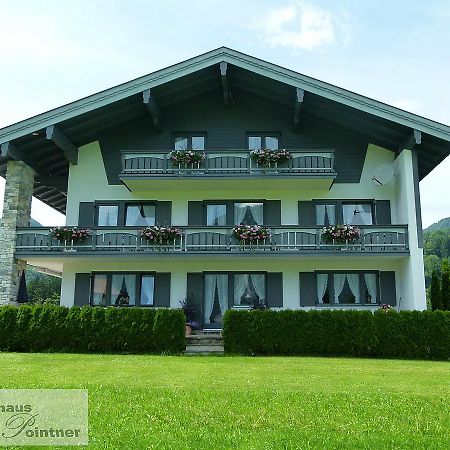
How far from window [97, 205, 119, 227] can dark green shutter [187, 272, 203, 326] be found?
3.66 m

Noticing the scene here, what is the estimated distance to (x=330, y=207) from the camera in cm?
2220

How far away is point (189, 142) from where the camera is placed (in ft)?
74.8

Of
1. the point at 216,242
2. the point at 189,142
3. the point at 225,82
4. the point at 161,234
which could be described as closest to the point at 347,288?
the point at 216,242

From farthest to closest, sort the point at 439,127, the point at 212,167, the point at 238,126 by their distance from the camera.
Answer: the point at 238,126
the point at 212,167
the point at 439,127

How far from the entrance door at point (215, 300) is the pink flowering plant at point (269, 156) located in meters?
4.41

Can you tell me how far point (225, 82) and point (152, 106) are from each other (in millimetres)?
2834

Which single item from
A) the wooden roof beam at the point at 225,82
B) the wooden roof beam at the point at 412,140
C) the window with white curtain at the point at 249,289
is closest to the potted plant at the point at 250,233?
the window with white curtain at the point at 249,289

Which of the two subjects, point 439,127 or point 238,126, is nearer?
point 439,127

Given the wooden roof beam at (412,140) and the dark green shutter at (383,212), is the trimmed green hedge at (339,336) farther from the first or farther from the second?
the wooden roof beam at (412,140)

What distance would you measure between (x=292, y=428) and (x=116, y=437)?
198 cm

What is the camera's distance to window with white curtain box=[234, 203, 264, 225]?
869 inches

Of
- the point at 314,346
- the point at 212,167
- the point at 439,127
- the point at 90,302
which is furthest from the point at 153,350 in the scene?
the point at 439,127

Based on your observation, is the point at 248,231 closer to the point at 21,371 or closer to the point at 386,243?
the point at 386,243

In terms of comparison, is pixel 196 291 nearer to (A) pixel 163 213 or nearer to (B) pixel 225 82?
(A) pixel 163 213
